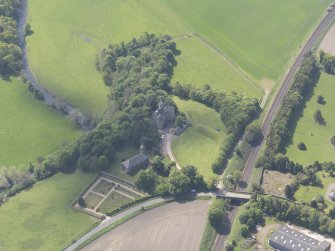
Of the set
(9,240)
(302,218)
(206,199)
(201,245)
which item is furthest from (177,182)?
(9,240)

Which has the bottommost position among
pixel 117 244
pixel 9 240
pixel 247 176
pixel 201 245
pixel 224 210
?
pixel 9 240

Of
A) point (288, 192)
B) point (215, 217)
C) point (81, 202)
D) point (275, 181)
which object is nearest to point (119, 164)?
point (81, 202)

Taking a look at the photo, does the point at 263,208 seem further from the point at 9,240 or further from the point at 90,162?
the point at 9,240

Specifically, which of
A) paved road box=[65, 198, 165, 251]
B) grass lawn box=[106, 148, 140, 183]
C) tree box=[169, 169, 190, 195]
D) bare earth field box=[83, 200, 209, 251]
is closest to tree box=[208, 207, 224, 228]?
bare earth field box=[83, 200, 209, 251]

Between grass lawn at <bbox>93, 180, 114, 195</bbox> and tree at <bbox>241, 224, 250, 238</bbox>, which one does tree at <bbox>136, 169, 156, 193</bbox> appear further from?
tree at <bbox>241, 224, 250, 238</bbox>

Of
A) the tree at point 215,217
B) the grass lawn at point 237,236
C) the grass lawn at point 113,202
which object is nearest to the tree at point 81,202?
the grass lawn at point 113,202

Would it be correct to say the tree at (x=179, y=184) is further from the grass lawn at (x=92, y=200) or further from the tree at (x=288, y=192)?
the tree at (x=288, y=192)
